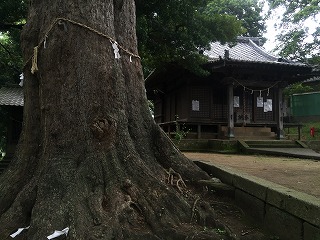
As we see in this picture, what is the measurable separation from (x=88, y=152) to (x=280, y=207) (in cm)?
201

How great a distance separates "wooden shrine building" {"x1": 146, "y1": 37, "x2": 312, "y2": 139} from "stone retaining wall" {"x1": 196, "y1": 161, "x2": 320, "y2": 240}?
33.0 feet

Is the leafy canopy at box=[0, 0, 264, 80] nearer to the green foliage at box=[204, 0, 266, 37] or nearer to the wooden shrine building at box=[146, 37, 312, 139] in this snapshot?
the wooden shrine building at box=[146, 37, 312, 139]

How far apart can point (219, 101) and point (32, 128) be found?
12744 mm

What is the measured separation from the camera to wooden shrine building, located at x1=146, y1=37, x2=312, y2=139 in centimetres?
1399

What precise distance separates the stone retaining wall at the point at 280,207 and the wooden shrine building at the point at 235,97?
10.1m

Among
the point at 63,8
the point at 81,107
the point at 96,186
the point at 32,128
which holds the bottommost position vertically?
the point at 96,186

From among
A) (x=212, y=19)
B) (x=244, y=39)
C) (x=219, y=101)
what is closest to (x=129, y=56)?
(x=212, y=19)

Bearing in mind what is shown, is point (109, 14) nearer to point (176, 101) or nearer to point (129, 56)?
point (129, 56)

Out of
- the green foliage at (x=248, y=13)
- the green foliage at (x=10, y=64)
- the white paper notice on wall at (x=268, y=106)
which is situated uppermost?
the green foliage at (x=248, y=13)

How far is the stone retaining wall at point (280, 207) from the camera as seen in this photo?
8.49 ft

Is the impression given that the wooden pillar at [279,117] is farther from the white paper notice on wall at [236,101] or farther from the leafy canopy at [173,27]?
the leafy canopy at [173,27]

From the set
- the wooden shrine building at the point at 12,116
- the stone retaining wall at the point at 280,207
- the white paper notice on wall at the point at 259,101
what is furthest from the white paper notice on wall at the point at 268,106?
the stone retaining wall at the point at 280,207

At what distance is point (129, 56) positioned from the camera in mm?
4488

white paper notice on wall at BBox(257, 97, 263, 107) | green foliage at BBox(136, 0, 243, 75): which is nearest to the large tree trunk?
green foliage at BBox(136, 0, 243, 75)
